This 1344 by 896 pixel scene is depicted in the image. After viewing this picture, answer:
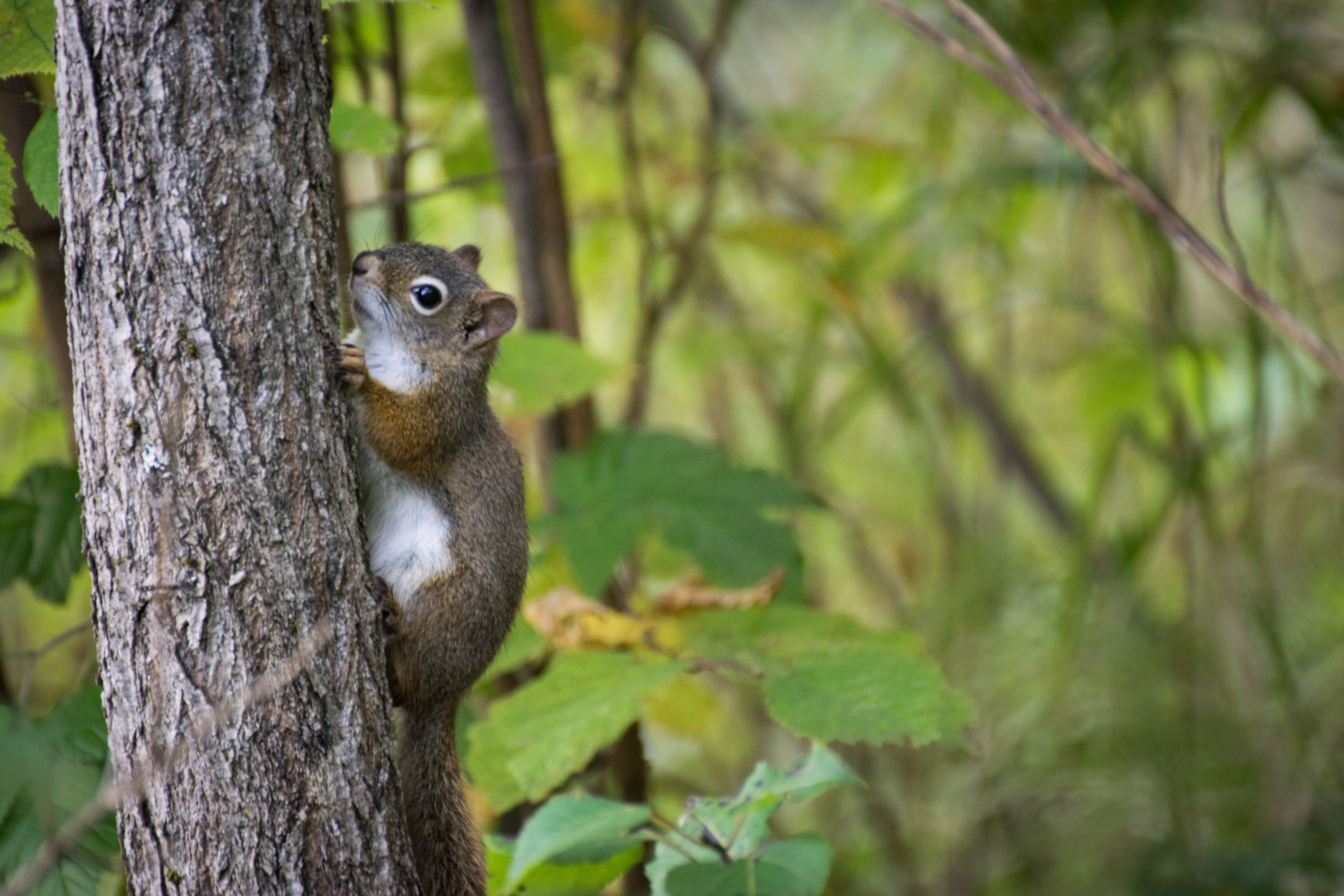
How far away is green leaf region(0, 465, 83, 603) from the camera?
1692mm

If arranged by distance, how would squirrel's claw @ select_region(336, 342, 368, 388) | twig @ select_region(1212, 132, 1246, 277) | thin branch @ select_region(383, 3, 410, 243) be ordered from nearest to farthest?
squirrel's claw @ select_region(336, 342, 368, 388) → twig @ select_region(1212, 132, 1246, 277) → thin branch @ select_region(383, 3, 410, 243)

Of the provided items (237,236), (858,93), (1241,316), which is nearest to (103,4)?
(237,236)

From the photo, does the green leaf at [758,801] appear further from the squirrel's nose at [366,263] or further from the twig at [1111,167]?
the squirrel's nose at [366,263]

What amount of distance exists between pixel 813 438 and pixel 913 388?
1.44 ft

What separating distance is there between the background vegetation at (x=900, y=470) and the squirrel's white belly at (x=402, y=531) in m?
0.24

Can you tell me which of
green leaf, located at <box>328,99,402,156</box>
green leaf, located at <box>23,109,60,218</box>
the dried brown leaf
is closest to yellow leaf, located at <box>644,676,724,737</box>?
the dried brown leaf

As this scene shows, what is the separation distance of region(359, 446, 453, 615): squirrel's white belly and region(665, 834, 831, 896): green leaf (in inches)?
28.2

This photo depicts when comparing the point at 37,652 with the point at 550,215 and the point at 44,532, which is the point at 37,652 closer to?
the point at 44,532

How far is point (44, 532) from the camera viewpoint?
1733mm

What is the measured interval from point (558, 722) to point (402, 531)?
0.39 m

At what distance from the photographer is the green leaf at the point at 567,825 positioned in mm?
978

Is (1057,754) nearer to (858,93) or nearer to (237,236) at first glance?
(237,236)

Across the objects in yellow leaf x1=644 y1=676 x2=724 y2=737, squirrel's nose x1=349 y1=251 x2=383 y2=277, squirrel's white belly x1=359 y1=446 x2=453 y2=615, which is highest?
squirrel's nose x1=349 y1=251 x2=383 y2=277

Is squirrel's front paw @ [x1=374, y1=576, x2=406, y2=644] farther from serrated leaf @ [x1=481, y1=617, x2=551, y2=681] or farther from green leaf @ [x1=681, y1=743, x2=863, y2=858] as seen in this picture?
green leaf @ [x1=681, y1=743, x2=863, y2=858]
